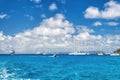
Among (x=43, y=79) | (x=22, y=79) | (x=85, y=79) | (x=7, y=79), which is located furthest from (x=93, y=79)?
(x=7, y=79)

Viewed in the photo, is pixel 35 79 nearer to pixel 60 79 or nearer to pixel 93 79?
pixel 60 79

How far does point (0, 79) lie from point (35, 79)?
19.7ft

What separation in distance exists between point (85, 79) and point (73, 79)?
2127 mm

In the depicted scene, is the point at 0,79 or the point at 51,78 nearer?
the point at 0,79

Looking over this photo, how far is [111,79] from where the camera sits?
44.6 m

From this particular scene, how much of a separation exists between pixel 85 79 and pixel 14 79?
488 inches

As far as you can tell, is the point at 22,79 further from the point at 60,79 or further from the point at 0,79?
the point at 60,79

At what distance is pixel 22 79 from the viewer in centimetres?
4241

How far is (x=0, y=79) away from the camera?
42375 millimetres

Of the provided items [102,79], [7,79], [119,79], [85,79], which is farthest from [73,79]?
[7,79]

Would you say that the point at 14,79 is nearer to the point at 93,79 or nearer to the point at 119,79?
the point at 93,79

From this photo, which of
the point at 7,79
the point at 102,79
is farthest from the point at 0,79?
the point at 102,79

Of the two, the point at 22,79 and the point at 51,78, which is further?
the point at 51,78

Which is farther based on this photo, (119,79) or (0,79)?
(119,79)
